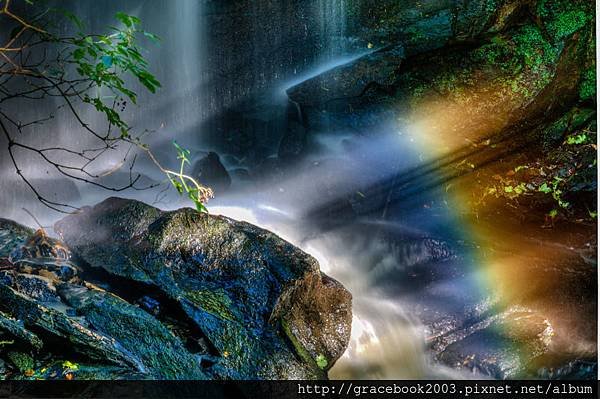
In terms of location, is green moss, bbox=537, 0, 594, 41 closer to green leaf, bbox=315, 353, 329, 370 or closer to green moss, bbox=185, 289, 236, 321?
green leaf, bbox=315, 353, 329, 370

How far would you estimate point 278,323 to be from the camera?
402 cm

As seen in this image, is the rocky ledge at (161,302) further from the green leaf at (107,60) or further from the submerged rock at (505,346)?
the green leaf at (107,60)

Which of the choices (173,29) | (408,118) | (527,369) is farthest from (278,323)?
(173,29)

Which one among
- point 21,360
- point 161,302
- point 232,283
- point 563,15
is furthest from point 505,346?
point 21,360

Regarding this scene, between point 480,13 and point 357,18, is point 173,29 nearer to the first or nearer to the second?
point 357,18

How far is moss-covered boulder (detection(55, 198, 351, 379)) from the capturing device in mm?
3811

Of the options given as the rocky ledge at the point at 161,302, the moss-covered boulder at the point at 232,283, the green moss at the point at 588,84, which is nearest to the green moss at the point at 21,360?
the rocky ledge at the point at 161,302

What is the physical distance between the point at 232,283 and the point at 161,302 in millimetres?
728

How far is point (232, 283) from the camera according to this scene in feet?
13.9

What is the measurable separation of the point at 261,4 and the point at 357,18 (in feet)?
5.98

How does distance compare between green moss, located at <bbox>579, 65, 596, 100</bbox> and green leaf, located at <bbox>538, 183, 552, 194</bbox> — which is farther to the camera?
green leaf, located at <bbox>538, 183, 552, 194</bbox>

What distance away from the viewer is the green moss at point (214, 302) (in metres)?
3.97

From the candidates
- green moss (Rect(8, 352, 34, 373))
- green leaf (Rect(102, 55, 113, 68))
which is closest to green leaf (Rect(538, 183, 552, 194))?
green leaf (Rect(102, 55, 113, 68))

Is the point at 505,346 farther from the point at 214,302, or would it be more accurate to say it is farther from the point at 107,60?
the point at 107,60
